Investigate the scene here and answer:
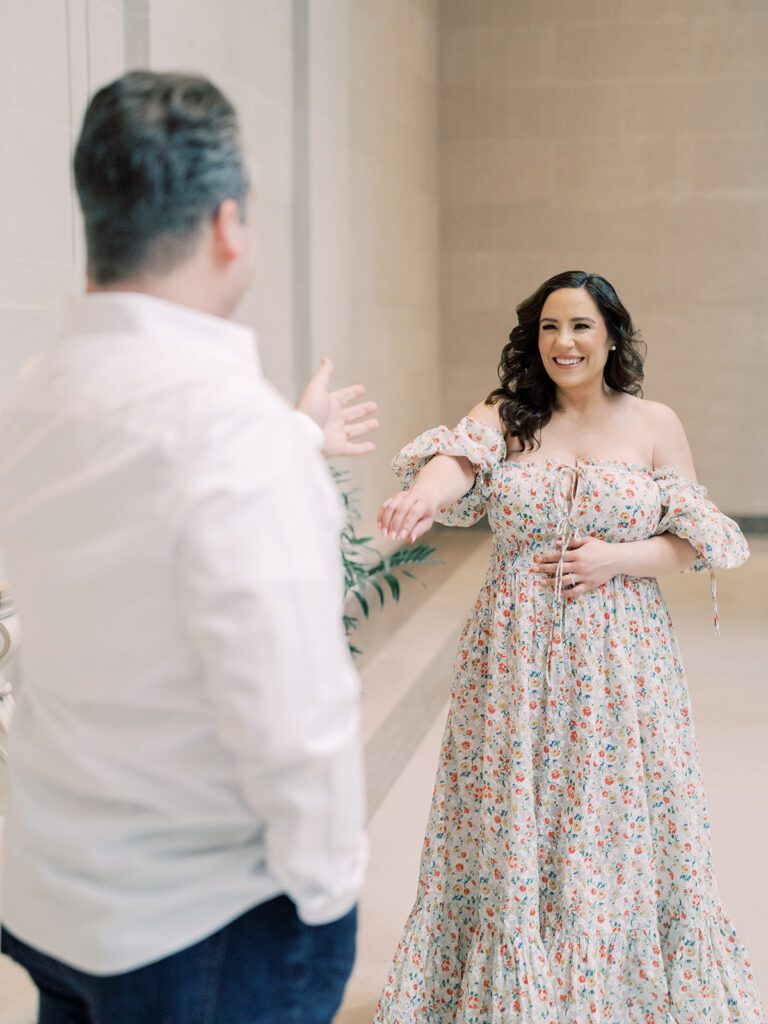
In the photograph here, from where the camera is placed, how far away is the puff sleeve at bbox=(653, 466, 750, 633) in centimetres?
293

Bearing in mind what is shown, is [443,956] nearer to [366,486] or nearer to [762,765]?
[762,765]

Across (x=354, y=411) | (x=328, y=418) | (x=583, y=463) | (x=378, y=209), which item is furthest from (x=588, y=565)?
(x=378, y=209)

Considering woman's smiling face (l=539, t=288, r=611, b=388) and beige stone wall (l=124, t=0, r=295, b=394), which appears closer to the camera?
woman's smiling face (l=539, t=288, r=611, b=388)

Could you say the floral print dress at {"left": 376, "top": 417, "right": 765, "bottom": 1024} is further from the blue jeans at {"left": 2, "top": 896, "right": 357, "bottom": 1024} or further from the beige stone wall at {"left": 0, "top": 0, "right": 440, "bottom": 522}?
the beige stone wall at {"left": 0, "top": 0, "right": 440, "bottom": 522}

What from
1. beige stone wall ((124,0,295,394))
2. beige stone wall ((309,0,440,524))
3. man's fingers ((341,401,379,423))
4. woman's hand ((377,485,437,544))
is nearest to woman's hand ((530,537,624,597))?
woman's hand ((377,485,437,544))

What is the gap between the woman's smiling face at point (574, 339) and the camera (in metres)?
2.99

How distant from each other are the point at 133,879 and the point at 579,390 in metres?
2.05

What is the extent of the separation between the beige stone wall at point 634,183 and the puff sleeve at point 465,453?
26.7ft

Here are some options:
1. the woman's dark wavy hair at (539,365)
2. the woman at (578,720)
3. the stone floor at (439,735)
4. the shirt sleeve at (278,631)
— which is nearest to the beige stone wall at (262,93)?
the stone floor at (439,735)

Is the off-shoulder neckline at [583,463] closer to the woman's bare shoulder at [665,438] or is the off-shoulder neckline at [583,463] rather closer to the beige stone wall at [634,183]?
the woman's bare shoulder at [665,438]

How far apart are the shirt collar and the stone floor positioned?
79.9 inches

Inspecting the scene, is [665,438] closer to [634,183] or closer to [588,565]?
[588,565]

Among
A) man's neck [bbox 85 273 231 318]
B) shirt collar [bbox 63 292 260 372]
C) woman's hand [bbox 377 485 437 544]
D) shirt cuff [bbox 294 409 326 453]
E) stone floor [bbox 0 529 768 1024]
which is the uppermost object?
man's neck [bbox 85 273 231 318]

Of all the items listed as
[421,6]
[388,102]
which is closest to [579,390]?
[388,102]
